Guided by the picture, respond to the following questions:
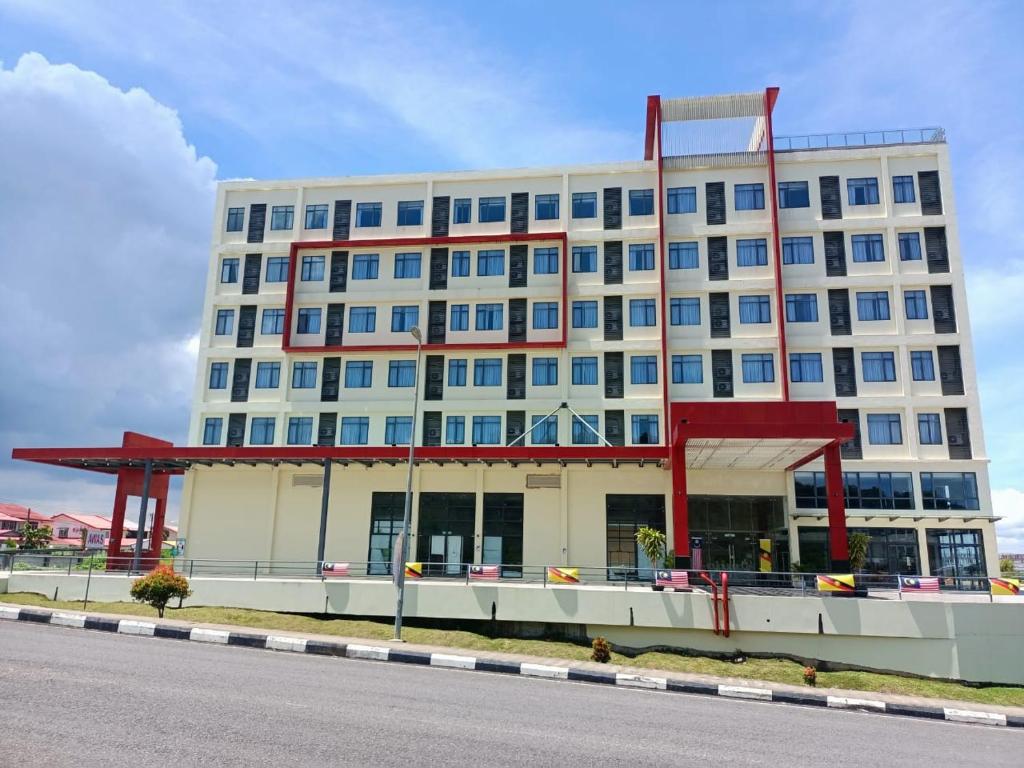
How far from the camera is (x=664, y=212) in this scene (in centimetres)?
3850

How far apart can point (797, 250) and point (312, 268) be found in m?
26.5

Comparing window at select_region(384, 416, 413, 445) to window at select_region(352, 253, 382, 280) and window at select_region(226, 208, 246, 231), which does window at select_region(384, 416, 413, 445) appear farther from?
window at select_region(226, 208, 246, 231)

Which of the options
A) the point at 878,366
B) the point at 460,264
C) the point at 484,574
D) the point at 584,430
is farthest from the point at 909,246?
the point at 484,574

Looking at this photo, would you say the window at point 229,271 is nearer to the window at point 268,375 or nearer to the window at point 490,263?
the window at point 268,375

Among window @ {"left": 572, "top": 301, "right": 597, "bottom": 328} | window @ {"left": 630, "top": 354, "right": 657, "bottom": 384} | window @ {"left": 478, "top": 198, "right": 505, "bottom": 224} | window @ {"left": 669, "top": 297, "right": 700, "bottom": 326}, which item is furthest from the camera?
window @ {"left": 478, "top": 198, "right": 505, "bottom": 224}

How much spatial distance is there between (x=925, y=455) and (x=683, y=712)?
89.9 ft

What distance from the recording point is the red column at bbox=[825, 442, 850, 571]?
26.7 meters

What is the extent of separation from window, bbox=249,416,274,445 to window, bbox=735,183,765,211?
1093 inches

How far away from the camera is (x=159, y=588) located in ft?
74.0

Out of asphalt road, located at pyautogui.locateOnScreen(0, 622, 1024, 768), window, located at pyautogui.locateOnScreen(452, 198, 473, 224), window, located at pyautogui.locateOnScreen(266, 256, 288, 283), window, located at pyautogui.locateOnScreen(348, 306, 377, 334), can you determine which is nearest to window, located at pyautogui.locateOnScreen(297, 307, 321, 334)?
window, located at pyautogui.locateOnScreen(348, 306, 377, 334)

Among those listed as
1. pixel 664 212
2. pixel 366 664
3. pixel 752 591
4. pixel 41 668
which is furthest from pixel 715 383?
pixel 41 668

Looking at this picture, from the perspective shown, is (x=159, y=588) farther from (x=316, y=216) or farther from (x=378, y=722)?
(x=316, y=216)

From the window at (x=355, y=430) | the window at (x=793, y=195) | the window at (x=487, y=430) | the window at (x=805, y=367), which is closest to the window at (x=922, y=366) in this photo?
the window at (x=805, y=367)

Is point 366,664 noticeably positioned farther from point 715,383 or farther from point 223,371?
point 223,371
